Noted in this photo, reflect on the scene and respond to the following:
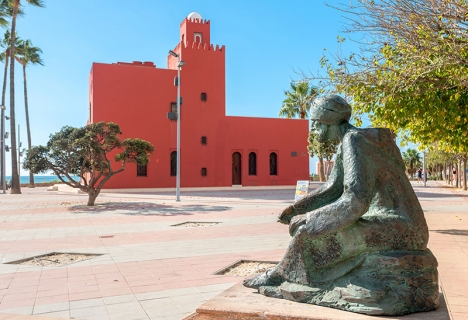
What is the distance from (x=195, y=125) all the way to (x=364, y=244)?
93.7 feet

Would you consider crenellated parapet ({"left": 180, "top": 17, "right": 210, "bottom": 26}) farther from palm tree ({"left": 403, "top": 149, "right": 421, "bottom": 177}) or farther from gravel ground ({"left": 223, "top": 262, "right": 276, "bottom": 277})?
palm tree ({"left": 403, "top": 149, "right": 421, "bottom": 177})

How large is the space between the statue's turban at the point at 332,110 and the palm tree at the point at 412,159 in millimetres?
65446

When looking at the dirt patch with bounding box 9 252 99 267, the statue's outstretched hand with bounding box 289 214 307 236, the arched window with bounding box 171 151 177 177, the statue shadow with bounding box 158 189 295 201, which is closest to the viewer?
the statue's outstretched hand with bounding box 289 214 307 236

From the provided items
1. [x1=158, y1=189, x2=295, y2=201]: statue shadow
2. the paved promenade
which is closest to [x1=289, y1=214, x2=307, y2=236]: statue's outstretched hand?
the paved promenade

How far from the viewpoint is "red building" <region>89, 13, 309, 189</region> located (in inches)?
1139

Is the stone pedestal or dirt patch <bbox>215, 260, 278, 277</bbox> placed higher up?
the stone pedestal

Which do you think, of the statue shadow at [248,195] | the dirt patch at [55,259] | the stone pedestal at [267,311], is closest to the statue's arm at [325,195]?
the stone pedestal at [267,311]

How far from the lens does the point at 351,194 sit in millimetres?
2791

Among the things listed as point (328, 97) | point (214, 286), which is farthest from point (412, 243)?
point (214, 286)

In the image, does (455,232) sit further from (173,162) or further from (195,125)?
(195,125)

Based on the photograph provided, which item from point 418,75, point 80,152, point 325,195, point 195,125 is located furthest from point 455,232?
point 195,125

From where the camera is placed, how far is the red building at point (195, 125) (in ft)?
94.9

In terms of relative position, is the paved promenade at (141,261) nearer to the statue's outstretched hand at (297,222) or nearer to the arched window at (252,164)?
the statue's outstretched hand at (297,222)

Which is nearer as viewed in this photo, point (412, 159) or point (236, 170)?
point (236, 170)
